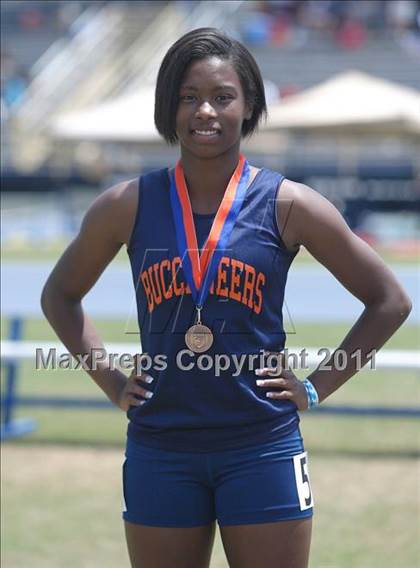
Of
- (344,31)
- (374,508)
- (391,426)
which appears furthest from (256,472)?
(344,31)

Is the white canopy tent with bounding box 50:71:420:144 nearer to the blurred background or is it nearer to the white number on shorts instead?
the blurred background

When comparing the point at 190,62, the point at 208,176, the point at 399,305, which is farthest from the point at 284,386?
the point at 190,62

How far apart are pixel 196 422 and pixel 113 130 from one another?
20.2 meters

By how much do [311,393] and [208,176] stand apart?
24.4 inches

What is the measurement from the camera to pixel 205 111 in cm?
293

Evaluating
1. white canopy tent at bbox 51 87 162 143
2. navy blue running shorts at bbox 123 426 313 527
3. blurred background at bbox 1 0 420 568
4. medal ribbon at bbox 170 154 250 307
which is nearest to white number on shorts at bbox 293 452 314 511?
navy blue running shorts at bbox 123 426 313 527

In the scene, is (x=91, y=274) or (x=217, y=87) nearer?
(x=217, y=87)

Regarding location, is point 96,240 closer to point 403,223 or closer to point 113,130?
point 113,130

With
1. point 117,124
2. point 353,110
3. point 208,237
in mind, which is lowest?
point 117,124

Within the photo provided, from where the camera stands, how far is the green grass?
557 centimetres

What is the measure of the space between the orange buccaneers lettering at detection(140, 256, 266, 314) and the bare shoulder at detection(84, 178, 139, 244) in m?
0.16

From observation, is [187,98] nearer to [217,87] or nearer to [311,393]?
[217,87]

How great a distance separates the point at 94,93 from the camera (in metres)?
32.8

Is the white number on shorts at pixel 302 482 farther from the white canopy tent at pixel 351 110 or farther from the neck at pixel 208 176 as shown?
the white canopy tent at pixel 351 110
